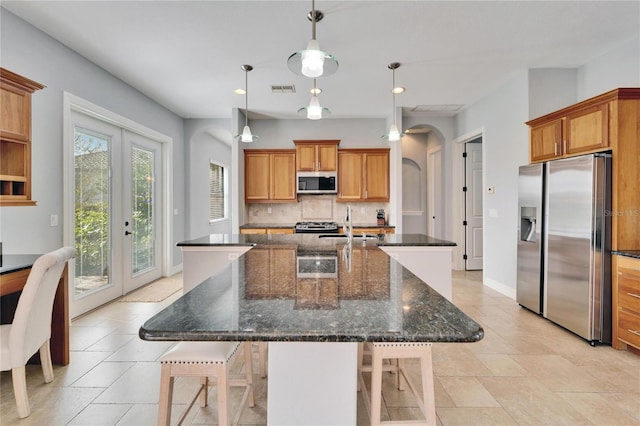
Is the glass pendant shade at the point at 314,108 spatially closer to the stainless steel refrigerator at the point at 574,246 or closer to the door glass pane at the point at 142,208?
the stainless steel refrigerator at the point at 574,246

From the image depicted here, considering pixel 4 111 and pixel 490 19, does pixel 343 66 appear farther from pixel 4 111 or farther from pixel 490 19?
pixel 4 111

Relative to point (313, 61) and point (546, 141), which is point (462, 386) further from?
point (546, 141)

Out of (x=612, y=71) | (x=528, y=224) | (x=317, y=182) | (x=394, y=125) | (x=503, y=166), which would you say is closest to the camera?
(x=612, y=71)

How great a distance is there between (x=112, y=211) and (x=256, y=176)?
2.26m

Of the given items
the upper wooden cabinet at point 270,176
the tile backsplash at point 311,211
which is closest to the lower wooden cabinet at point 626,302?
the tile backsplash at point 311,211

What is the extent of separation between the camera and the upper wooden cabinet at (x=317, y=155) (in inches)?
218

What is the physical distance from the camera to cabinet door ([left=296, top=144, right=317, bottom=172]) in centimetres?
554

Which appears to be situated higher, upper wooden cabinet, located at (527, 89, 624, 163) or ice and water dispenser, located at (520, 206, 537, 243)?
upper wooden cabinet, located at (527, 89, 624, 163)

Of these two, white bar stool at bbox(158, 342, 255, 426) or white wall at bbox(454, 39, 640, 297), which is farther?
white wall at bbox(454, 39, 640, 297)

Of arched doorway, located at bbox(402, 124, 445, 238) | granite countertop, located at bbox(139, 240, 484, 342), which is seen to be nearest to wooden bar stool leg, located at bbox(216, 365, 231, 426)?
granite countertop, located at bbox(139, 240, 484, 342)

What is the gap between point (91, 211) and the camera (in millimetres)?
3729

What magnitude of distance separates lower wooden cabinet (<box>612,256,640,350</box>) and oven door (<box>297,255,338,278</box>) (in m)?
2.42

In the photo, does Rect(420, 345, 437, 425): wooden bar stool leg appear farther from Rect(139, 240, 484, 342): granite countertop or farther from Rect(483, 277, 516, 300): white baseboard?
Rect(483, 277, 516, 300): white baseboard

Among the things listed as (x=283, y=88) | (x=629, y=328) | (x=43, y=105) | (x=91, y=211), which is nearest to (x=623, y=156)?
(x=629, y=328)
